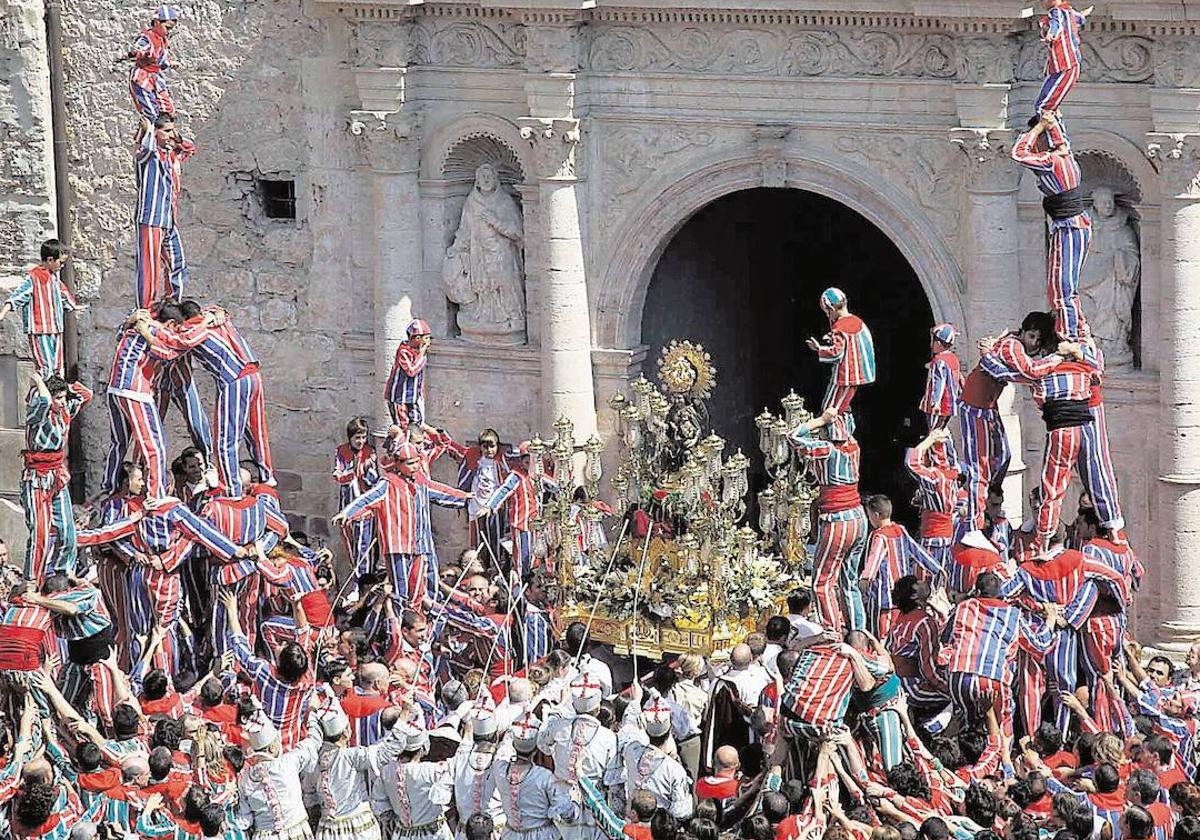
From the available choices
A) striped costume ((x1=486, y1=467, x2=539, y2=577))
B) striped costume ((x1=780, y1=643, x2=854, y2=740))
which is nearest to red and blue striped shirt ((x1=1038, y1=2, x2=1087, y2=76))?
striped costume ((x1=780, y1=643, x2=854, y2=740))

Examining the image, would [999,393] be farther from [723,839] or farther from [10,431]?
[10,431]

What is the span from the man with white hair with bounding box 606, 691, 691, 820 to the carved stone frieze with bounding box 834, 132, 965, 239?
4.90 m

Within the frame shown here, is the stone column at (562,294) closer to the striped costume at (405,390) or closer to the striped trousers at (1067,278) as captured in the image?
the striped costume at (405,390)

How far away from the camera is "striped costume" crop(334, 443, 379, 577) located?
18703 mm

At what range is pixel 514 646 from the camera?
18.7m

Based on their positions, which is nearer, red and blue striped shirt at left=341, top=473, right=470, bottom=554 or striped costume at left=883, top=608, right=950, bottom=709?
striped costume at left=883, top=608, right=950, bottom=709

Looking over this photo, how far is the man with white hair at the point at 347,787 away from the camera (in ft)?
49.6

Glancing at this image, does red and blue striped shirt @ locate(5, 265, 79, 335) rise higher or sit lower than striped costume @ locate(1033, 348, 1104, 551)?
higher

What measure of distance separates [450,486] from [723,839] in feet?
19.7

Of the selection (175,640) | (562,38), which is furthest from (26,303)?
(562,38)

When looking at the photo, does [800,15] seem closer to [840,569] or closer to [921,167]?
[921,167]

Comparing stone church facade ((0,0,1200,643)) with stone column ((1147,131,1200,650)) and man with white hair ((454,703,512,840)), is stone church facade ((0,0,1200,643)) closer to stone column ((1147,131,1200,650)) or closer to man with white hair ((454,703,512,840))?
stone column ((1147,131,1200,650))

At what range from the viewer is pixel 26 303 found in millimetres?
18531

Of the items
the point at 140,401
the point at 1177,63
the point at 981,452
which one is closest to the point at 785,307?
the point at 981,452
